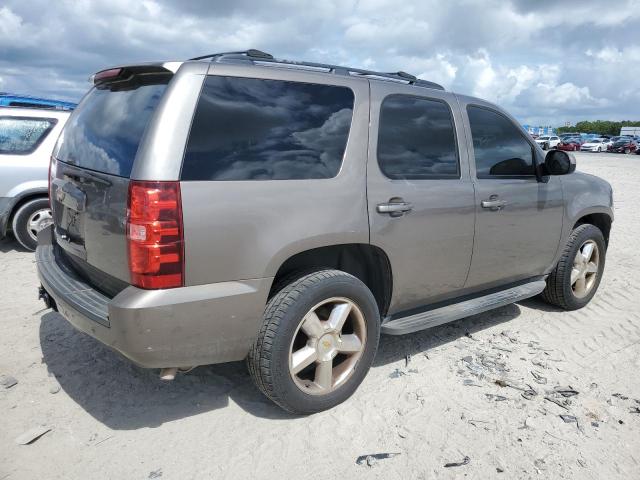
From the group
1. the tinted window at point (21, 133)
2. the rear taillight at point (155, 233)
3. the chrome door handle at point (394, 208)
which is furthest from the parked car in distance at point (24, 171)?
the chrome door handle at point (394, 208)

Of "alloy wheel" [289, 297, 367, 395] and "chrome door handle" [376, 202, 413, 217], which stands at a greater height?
"chrome door handle" [376, 202, 413, 217]

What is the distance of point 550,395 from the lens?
133 inches

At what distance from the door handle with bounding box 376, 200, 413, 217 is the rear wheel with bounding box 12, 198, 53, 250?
16.9 ft

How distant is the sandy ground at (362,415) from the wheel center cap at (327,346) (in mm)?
376

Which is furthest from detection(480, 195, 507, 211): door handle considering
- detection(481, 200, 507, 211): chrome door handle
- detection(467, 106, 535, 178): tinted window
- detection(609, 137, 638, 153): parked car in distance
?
detection(609, 137, 638, 153): parked car in distance

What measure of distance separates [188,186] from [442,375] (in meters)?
2.22

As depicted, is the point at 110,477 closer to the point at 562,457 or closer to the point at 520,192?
the point at 562,457

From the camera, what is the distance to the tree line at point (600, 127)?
296ft

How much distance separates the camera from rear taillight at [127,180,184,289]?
93.0 inches

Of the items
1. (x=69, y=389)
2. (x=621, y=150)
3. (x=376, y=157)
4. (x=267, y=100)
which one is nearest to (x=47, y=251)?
(x=69, y=389)

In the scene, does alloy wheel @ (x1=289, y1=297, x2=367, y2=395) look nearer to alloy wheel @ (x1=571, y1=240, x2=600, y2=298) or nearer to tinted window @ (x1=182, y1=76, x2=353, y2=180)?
tinted window @ (x1=182, y1=76, x2=353, y2=180)

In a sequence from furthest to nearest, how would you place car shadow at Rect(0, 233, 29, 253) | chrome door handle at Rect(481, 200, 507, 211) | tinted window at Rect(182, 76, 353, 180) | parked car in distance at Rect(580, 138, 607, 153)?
parked car in distance at Rect(580, 138, 607, 153) → car shadow at Rect(0, 233, 29, 253) → chrome door handle at Rect(481, 200, 507, 211) → tinted window at Rect(182, 76, 353, 180)

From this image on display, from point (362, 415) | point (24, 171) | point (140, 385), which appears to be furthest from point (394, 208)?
point (24, 171)

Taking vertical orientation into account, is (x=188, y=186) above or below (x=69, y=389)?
above
